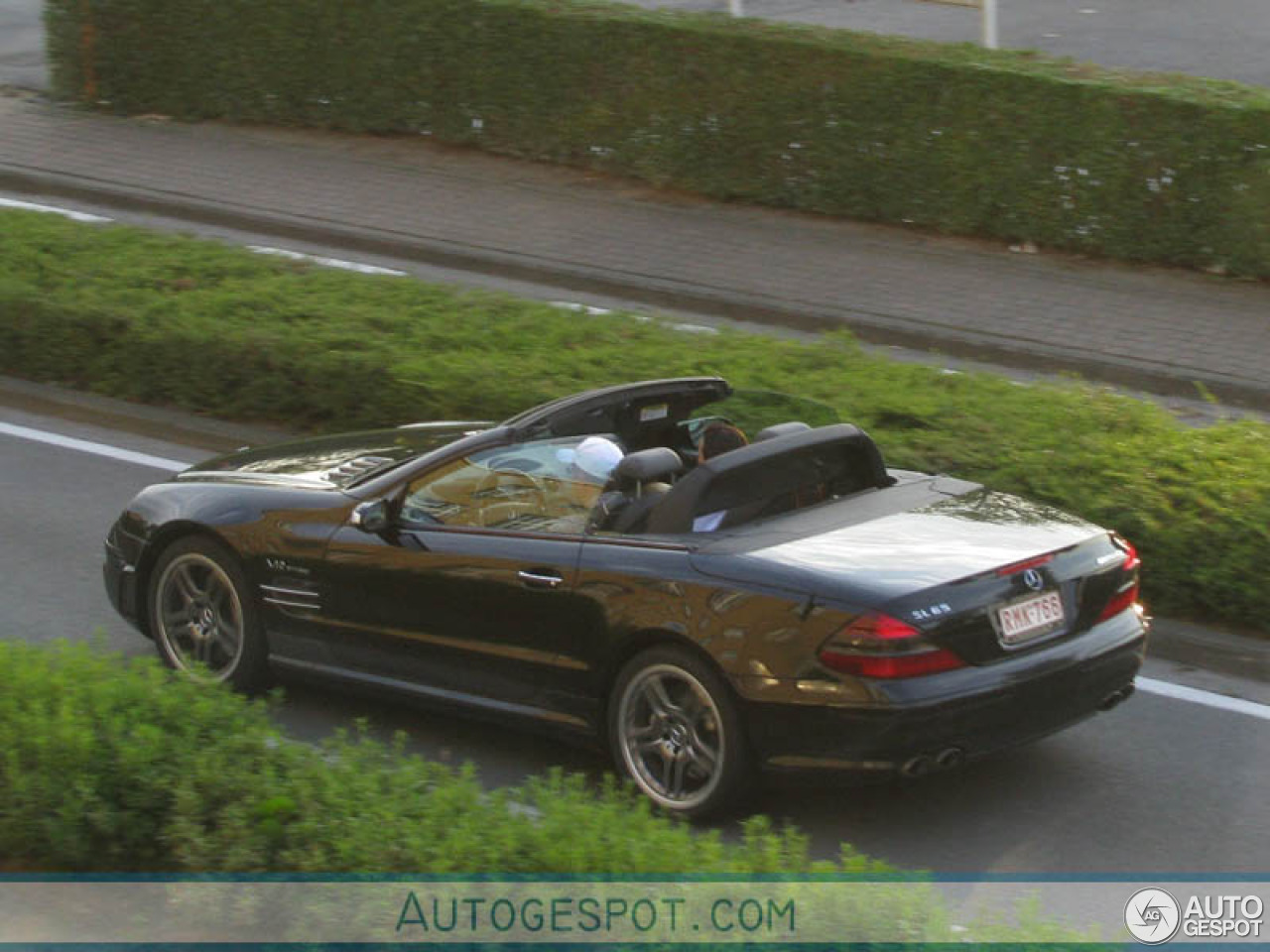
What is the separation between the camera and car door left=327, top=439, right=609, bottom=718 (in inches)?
297

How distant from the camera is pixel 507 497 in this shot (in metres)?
7.85

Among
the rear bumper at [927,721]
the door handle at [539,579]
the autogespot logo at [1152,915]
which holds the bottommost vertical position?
the autogespot logo at [1152,915]

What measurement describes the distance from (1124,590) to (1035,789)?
32.4 inches

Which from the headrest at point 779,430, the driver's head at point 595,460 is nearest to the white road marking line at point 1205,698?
the headrest at point 779,430

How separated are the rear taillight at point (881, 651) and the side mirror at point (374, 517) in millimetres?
2068

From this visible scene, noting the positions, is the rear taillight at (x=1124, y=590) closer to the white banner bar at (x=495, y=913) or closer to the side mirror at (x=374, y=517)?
the white banner bar at (x=495, y=913)

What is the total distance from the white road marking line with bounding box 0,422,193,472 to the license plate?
20.7ft

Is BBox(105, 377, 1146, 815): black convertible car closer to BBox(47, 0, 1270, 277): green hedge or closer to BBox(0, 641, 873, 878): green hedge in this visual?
BBox(0, 641, 873, 878): green hedge

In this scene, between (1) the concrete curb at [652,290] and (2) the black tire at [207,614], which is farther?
(1) the concrete curb at [652,290]

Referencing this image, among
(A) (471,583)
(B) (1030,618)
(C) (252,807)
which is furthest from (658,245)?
(C) (252,807)

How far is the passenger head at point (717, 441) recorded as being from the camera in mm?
7793

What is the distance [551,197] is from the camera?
18.4 metres

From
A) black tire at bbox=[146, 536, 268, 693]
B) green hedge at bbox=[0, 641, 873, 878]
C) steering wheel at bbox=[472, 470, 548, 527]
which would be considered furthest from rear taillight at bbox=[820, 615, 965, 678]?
black tire at bbox=[146, 536, 268, 693]

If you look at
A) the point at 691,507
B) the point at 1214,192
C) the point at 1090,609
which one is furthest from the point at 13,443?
the point at 1214,192
